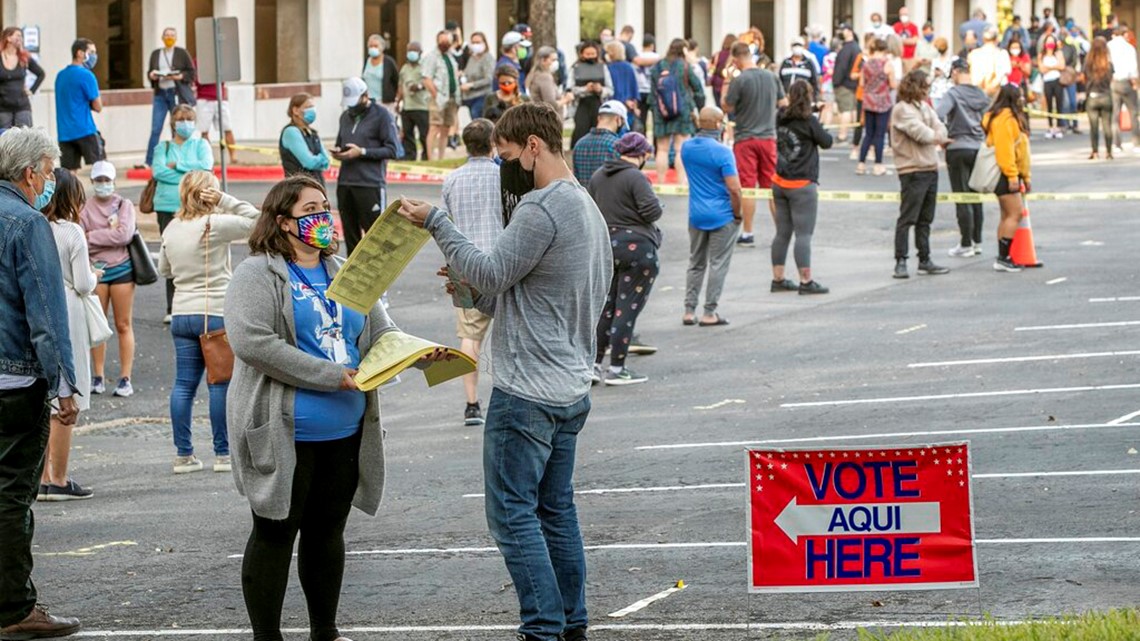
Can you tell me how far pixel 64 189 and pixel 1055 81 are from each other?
3366cm

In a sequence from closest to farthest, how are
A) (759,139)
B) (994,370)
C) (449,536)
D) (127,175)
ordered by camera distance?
(449,536)
(994,370)
(759,139)
(127,175)

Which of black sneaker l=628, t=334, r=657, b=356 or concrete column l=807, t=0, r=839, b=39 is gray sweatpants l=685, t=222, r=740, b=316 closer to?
black sneaker l=628, t=334, r=657, b=356

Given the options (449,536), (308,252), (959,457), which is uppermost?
(308,252)

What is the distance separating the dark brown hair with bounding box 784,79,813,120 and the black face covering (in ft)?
35.4

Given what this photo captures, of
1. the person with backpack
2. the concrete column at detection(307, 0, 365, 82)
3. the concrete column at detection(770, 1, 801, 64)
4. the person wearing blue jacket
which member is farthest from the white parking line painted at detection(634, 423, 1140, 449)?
the concrete column at detection(770, 1, 801, 64)

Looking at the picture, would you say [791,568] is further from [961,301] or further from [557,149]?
[961,301]

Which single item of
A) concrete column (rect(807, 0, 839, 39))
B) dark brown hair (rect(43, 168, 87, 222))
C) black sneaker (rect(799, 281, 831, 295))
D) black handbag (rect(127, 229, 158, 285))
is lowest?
black sneaker (rect(799, 281, 831, 295))

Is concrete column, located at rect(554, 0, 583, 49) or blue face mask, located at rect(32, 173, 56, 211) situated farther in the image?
concrete column, located at rect(554, 0, 583, 49)

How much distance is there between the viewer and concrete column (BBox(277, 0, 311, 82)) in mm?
37562

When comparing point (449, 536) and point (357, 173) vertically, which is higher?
point (357, 173)

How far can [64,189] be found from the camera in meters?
10.1

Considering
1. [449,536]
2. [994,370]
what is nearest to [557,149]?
[449,536]

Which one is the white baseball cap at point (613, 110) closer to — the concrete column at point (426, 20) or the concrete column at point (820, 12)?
the concrete column at point (426, 20)

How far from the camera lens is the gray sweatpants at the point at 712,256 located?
52.3ft
